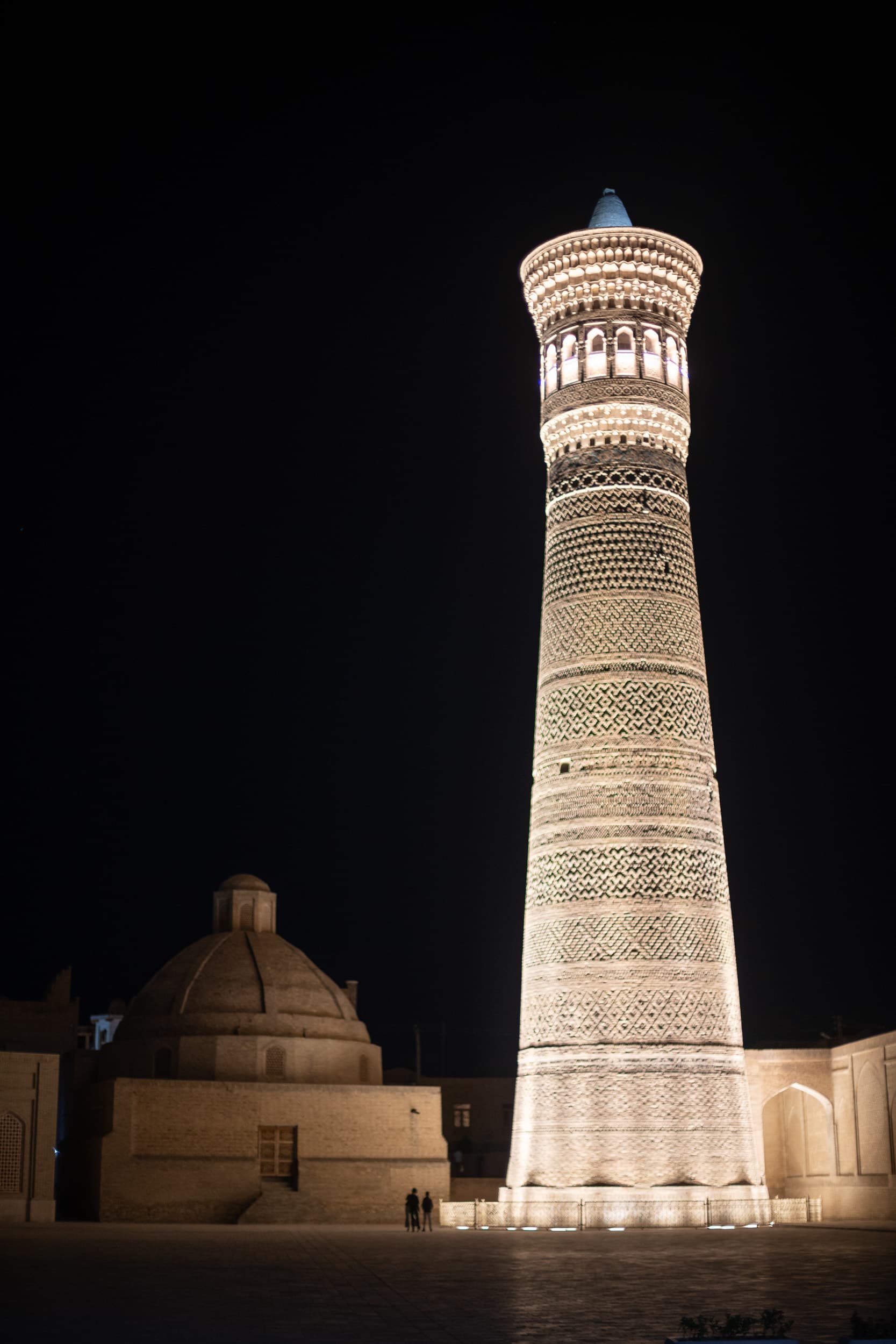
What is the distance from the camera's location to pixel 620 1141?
61.2 ft

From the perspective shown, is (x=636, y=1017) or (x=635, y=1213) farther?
(x=636, y=1017)

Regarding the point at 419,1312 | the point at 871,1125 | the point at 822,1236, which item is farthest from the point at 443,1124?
the point at 419,1312

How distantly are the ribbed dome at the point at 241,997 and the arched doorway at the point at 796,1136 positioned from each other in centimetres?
695

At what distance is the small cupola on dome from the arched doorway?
905 cm

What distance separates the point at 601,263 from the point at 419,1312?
616 inches

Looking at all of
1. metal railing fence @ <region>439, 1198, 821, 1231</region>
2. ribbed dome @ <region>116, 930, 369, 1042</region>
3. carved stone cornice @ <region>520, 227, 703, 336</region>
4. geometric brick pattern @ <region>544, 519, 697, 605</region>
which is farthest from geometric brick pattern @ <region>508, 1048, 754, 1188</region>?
carved stone cornice @ <region>520, 227, 703, 336</region>

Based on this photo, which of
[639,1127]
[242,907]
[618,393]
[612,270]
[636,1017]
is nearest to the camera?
[639,1127]

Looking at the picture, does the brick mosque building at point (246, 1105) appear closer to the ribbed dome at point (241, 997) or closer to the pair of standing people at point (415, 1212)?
the ribbed dome at point (241, 997)

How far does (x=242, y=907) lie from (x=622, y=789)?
10.8m

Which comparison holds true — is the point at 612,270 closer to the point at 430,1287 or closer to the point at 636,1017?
the point at 636,1017

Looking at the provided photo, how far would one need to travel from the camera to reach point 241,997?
1060 inches

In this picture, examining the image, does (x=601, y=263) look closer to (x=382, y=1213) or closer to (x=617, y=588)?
(x=617, y=588)

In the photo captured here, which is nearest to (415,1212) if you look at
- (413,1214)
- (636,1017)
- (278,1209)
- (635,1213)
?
(413,1214)

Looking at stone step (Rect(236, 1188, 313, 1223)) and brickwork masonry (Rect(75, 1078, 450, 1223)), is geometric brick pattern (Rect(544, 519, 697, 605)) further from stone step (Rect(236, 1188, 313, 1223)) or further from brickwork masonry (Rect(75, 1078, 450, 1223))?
stone step (Rect(236, 1188, 313, 1223))
